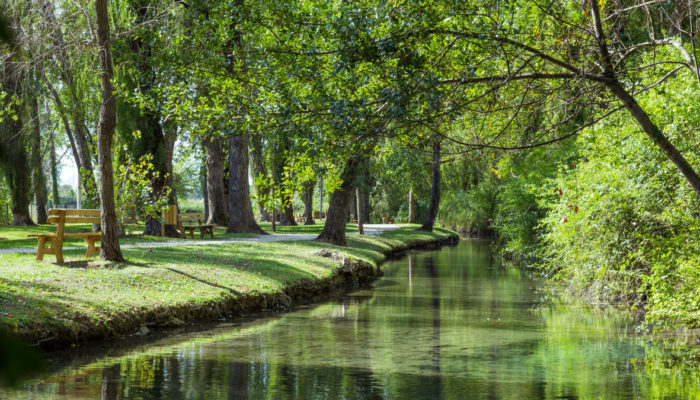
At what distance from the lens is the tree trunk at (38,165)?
24.5 meters

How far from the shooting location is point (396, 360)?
9953 mm

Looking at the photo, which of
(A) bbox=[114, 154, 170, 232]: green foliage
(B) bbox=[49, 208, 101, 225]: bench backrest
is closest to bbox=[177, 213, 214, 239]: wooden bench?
(A) bbox=[114, 154, 170, 232]: green foliage

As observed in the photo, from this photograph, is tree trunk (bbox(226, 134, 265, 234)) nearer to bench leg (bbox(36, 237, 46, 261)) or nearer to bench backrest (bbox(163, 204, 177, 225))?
bench backrest (bbox(163, 204, 177, 225))

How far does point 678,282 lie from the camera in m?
11.4

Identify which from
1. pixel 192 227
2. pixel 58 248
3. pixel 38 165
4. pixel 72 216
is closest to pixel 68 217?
pixel 72 216

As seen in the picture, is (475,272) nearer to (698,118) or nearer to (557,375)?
(698,118)

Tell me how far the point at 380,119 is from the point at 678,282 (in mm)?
5702

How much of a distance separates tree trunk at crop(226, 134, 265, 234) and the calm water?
1444 cm

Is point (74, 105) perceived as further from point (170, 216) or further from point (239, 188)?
point (239, 188)

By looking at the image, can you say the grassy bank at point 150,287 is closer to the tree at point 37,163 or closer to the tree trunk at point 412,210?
the tree at point 37,163

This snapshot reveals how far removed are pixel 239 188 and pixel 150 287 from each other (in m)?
15.9

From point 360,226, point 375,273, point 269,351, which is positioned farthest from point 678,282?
point 360,226

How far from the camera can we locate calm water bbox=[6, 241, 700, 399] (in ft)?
26.6

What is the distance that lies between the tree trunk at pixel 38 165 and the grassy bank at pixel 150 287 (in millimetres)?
5771
